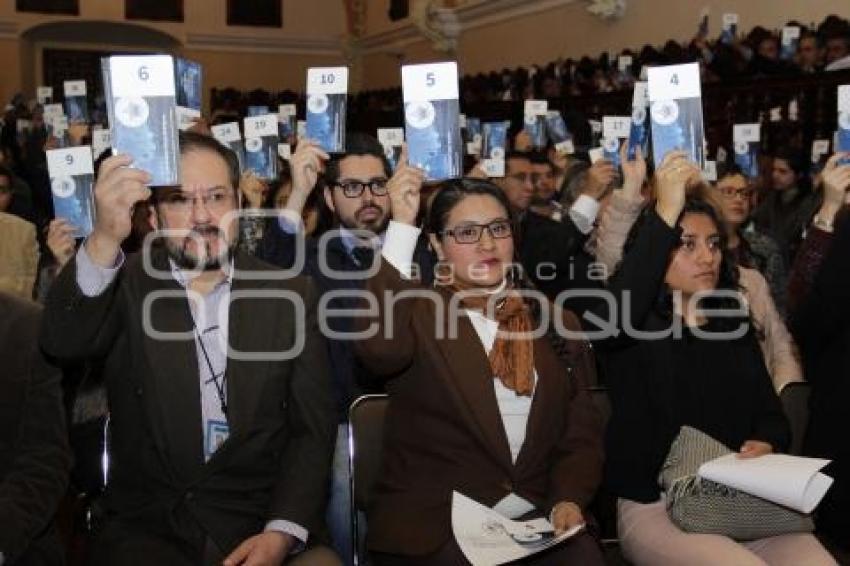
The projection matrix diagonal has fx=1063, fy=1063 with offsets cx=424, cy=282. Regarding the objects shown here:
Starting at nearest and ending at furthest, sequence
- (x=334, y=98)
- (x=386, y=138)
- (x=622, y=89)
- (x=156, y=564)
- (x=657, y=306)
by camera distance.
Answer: (x=156, y=564)
(x=657, y=306)
(x=334, y=98)
(x=386, y=138)
(x=622, y=89)

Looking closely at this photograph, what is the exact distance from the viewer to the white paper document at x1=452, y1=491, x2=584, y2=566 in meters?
2.62

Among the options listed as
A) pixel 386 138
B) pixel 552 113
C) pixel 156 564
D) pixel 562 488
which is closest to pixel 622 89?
pixel 552 113

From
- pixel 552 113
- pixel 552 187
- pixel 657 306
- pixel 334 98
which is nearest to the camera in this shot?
pixel 657 306

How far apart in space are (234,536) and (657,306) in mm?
1455

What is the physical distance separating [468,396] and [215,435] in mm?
680

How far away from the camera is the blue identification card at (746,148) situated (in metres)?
5.38

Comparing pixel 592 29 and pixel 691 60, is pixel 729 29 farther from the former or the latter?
pixel 592 29

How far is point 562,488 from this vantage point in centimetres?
290

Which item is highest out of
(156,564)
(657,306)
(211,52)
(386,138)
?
(211,52)

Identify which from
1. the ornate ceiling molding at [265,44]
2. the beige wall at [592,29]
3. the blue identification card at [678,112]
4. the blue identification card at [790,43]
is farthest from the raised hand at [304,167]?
the ornate ceiling molding at [265,44]

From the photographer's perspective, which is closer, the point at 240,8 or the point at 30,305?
the point at 30,305

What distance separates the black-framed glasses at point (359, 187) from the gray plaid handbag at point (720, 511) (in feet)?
5.34

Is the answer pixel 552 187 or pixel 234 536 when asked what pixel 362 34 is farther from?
pixel 234 536

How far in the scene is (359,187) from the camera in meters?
4.02
